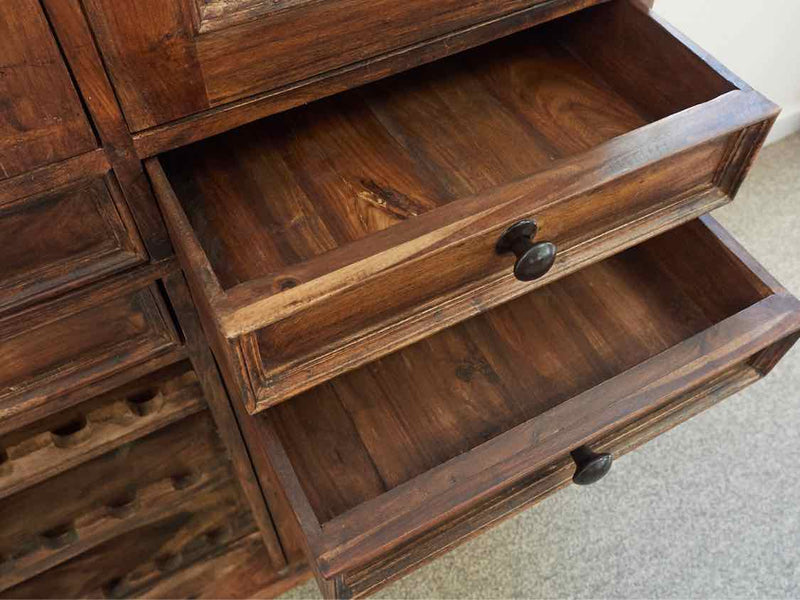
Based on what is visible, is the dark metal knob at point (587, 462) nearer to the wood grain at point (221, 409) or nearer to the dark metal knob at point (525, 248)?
the dark metal knob at point (525, 248)

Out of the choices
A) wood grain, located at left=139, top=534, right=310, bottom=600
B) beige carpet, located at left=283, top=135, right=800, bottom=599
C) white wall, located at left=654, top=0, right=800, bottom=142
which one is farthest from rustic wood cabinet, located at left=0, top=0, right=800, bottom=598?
white wall, located at left=654, top=0, right=800, bottom=142

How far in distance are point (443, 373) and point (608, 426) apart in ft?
0.52

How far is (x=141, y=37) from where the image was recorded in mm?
396

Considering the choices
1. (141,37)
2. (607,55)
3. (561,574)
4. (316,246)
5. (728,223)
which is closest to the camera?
(141,37)

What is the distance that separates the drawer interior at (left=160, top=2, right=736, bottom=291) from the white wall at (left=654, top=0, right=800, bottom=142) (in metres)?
0.46

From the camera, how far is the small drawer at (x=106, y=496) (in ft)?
2.32

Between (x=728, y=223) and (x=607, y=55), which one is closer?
(x=607, y=55)

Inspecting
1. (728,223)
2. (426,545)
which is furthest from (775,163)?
(426,545)

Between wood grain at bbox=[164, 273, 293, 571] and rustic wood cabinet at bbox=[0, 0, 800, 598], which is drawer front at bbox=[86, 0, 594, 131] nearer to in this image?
rustic wood cabinet at bbox=[0, 0, 800, 598]

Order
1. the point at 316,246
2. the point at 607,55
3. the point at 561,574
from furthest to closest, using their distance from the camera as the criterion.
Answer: the point at 561,574, the point at 607,55, the point at 316,246

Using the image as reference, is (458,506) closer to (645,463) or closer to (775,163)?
(645,463)

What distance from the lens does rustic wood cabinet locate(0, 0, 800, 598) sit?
43 cm

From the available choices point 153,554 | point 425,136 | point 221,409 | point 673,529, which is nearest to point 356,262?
point 425,136

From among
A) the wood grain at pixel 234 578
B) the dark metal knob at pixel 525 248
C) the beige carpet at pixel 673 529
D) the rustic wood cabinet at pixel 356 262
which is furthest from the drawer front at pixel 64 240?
the beige carpet at pixel 673 529
